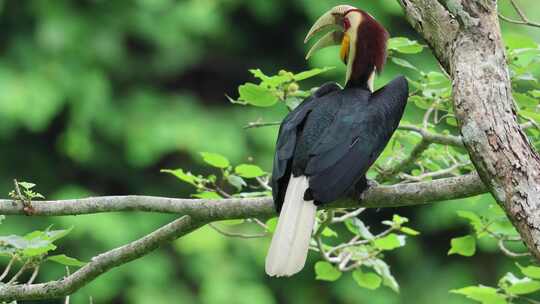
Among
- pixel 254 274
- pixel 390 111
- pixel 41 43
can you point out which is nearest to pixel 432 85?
pixel 390 111

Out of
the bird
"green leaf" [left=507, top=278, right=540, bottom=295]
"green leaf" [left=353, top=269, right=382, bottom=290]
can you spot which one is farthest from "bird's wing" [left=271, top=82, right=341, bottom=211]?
"green leaf" [left=507, top=278, right=540, bottom=295]

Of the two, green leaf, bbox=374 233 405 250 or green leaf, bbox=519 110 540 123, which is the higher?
green leaf, bbox=519 110 540 123

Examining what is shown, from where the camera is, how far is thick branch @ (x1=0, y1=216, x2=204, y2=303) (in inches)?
96.6

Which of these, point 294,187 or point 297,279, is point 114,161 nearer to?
point 297,279

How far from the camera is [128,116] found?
549cm

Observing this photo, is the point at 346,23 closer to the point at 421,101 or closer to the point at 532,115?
the point at 421,101

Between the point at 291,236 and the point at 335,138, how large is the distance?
376mm

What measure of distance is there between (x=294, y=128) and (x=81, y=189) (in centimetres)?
299

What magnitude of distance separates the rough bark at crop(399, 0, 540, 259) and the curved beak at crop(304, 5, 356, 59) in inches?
33.2

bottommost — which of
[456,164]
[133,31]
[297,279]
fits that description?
[297,279]

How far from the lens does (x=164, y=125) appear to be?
17.7 feet

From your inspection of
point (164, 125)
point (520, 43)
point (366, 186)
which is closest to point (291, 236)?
point (366, 186)

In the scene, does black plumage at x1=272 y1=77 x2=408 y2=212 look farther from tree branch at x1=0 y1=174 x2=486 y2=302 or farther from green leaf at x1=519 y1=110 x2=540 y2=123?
green leaf at x1=519 y1=110 x2=540 y2=123

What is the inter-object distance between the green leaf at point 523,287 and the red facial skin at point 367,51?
794mm
